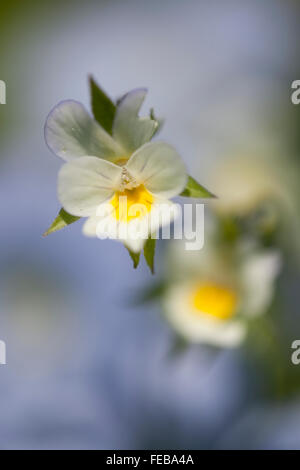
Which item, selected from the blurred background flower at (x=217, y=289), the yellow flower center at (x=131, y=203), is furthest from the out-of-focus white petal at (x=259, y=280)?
the yellow flower center at (x=131, y=203)

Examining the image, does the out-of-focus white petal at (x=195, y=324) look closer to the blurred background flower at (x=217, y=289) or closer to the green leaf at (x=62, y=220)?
the blurred background flower at (x=217, y=289)

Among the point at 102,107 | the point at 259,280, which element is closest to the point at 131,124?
the point at 102,107

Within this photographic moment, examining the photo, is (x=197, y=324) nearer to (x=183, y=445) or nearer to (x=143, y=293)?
(x=143, y=293)

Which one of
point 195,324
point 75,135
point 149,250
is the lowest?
point 195,324

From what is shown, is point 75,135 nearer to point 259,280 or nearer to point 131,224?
point 131,224

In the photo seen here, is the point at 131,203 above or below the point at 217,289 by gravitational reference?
above

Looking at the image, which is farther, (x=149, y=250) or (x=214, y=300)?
(x=214, y=300)
